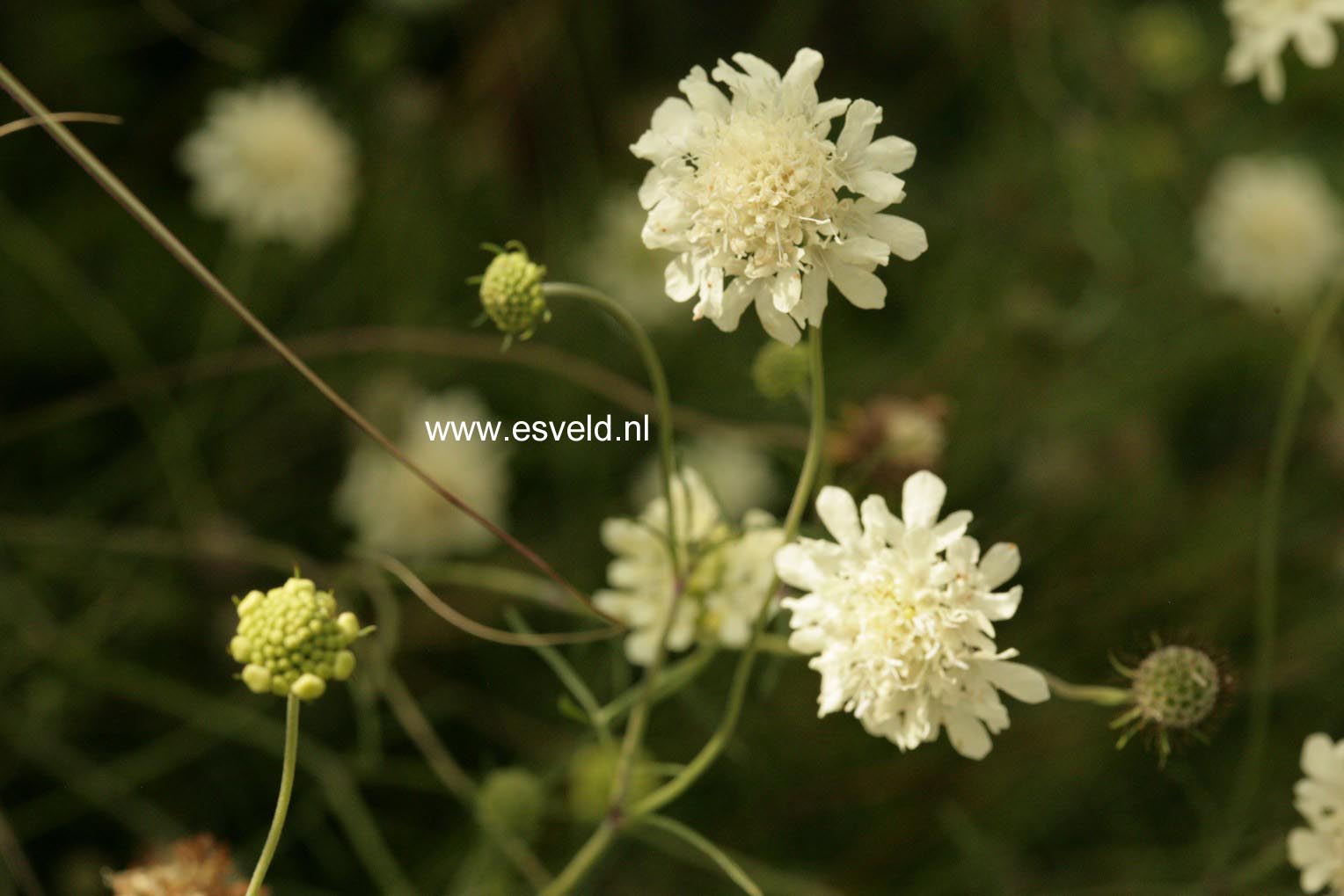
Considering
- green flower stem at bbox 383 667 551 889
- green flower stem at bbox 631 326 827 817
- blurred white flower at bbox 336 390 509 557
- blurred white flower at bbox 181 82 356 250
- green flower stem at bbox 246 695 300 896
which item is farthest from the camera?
blurred white flower at bbox 181 82 356 250

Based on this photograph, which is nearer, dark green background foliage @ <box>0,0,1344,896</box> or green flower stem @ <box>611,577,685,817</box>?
green flower stem @ <box>611,577,685,817</box>

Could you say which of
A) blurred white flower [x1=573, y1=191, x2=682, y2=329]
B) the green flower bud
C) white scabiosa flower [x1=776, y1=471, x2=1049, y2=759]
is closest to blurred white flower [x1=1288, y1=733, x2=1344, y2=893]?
the green flower bud

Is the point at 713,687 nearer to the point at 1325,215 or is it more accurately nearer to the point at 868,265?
the point at 868,265

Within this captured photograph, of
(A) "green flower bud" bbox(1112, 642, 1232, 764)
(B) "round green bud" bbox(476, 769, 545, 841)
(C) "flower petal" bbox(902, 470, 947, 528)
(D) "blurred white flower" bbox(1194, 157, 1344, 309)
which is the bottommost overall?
(B) "round green bud" bbox(476, 769, 545, 841)

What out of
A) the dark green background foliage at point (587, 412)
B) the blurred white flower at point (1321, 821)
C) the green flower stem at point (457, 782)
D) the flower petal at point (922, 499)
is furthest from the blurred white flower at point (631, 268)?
the blurred white flower at point (1321, 821)

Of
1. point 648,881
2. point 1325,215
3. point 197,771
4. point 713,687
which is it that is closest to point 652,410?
point 713,687

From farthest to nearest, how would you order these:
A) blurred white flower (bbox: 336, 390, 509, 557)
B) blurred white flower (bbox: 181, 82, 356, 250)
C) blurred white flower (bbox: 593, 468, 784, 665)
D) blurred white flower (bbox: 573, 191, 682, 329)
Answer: blurred white flower (bbox: 573, 191, 682, 329) < blurred white flower (bbox: 181, 82, 356, 250) < blurred white flower (bbox: 336, 390, 509, 557) < blurred white flower (bbox: 593, 468, 784, 665)

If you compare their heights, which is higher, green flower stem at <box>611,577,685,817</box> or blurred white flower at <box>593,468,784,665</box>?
blurred white flower at <box>593,468,784,665</box>

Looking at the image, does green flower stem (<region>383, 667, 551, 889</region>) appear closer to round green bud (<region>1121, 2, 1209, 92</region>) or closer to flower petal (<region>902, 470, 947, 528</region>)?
flower petal (<region>902, 470, 947, 528</region>)
